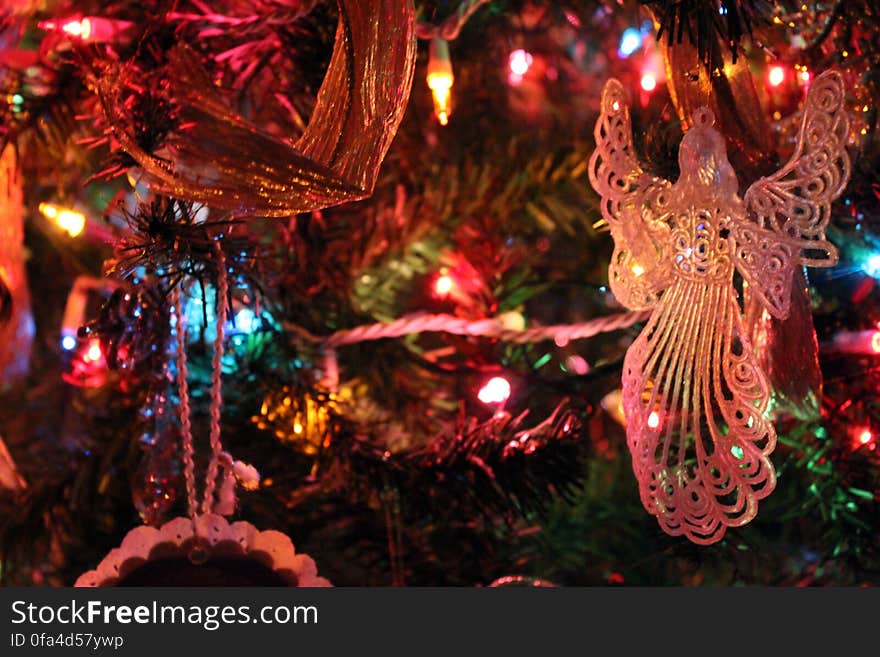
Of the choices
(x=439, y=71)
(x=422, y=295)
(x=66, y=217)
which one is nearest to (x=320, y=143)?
(x=439, y=71)

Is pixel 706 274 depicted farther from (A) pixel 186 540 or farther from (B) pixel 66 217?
(B) pixel 66 217

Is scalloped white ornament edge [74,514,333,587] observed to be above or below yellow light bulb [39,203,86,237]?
below

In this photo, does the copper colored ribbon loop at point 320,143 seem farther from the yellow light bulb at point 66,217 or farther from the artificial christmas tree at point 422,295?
the yellow light bulb at point 66,217

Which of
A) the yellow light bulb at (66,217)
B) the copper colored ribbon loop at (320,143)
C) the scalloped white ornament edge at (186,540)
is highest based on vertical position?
the yellow light bulb at (66,217)

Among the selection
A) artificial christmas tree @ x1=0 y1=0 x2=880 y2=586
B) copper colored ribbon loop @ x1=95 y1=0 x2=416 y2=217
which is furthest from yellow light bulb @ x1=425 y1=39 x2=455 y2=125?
copper colored ribbon loop @ x1=95 y1=0 x2=416 y2=217

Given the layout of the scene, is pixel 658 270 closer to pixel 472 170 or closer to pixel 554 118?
pixel 472 170

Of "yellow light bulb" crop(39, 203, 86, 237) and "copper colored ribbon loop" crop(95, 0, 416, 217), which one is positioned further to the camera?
"yellow light bulb" crop(39, 203, 86, 237)

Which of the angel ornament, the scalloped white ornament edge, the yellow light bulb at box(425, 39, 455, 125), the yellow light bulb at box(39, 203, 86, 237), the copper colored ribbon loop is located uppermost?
the yellow light bulb at box(425, 39, 455, 125)

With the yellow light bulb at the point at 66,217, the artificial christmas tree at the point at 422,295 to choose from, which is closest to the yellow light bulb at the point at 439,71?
the artificial christmas tree at the point at 422,295

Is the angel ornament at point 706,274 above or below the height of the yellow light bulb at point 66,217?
below

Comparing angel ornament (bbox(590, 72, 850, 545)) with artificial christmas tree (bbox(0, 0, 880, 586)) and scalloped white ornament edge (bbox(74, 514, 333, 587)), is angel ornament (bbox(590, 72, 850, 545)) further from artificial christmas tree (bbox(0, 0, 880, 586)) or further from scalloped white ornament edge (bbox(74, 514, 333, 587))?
scalloped white ornament edge (bbox(74, 514, 333, 587))
